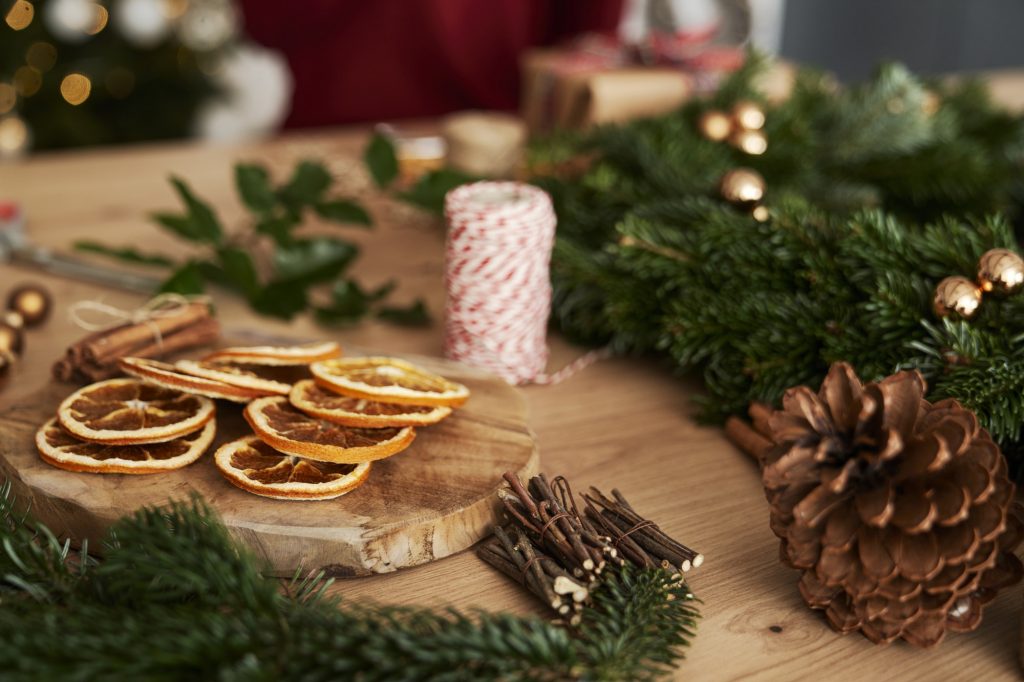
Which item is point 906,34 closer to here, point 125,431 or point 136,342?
point 136,342

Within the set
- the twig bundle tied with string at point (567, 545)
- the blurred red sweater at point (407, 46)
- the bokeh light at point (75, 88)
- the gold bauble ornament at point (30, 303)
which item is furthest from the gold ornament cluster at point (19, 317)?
the blurred red sweater at point (407, 46)

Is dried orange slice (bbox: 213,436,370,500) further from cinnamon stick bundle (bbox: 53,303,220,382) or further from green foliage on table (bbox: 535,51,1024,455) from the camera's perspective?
green foliage on table (bbox: 535,51,1024,455)

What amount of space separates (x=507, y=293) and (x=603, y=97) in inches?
25.8

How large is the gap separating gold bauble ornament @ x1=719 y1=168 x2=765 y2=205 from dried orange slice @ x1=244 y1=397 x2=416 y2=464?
19.5 inches

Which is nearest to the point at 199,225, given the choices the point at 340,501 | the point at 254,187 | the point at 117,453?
the point at 254,187

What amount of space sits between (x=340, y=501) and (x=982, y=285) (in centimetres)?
60

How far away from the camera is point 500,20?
10.1 ft

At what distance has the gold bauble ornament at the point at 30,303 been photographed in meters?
1.22

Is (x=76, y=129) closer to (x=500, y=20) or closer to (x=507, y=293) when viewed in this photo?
(x=500, y=20)

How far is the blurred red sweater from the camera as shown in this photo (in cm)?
305

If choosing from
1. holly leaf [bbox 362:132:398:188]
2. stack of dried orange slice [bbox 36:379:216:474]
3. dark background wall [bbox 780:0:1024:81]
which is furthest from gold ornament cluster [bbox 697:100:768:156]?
dark background wall [bbox 780:0:1024:81]

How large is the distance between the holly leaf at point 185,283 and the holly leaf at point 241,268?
67mm

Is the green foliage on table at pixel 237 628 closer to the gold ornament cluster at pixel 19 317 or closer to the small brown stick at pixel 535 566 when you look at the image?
the small brown stick at pixel 535 566

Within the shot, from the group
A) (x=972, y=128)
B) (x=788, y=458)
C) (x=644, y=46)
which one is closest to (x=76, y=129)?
(x=644, y=46)
